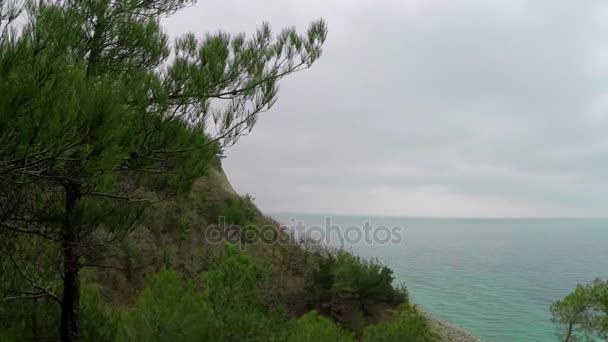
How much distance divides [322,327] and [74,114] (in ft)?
11.9

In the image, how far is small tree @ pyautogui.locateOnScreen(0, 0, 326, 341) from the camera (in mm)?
2262

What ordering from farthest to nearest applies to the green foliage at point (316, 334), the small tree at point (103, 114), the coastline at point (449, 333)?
the coastline at point (449, 333) < the green foliage at point (316, 334) < the small tree at point (103, 114)

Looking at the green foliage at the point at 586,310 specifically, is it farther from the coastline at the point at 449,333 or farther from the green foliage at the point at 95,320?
the green foliage at the point at 95,320

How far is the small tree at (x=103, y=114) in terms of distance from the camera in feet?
7.42

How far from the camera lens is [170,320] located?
4438 millimetres

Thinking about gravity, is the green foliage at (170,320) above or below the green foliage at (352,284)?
above

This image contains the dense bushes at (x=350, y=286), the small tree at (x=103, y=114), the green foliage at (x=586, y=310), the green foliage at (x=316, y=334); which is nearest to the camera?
the small tree at (x=103, y=114)

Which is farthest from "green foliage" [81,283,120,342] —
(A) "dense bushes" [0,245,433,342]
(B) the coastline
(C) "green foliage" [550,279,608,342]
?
(C) "green foliage" [550,279,608,342]

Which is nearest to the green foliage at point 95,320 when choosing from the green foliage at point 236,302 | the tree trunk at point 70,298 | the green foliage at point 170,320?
the green foliage at point 170,320

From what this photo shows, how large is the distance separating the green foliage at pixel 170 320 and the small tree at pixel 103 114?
64cm

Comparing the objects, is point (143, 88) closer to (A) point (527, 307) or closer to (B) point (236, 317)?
(B) point (236, 317)

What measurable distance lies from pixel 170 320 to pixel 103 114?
108 inches

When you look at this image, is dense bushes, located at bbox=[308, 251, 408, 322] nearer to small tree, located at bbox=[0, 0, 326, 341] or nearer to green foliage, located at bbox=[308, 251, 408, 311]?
green foliage, located at bbox=[308, 251, 408, 311]

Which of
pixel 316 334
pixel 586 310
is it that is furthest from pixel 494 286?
pixel 316 334
